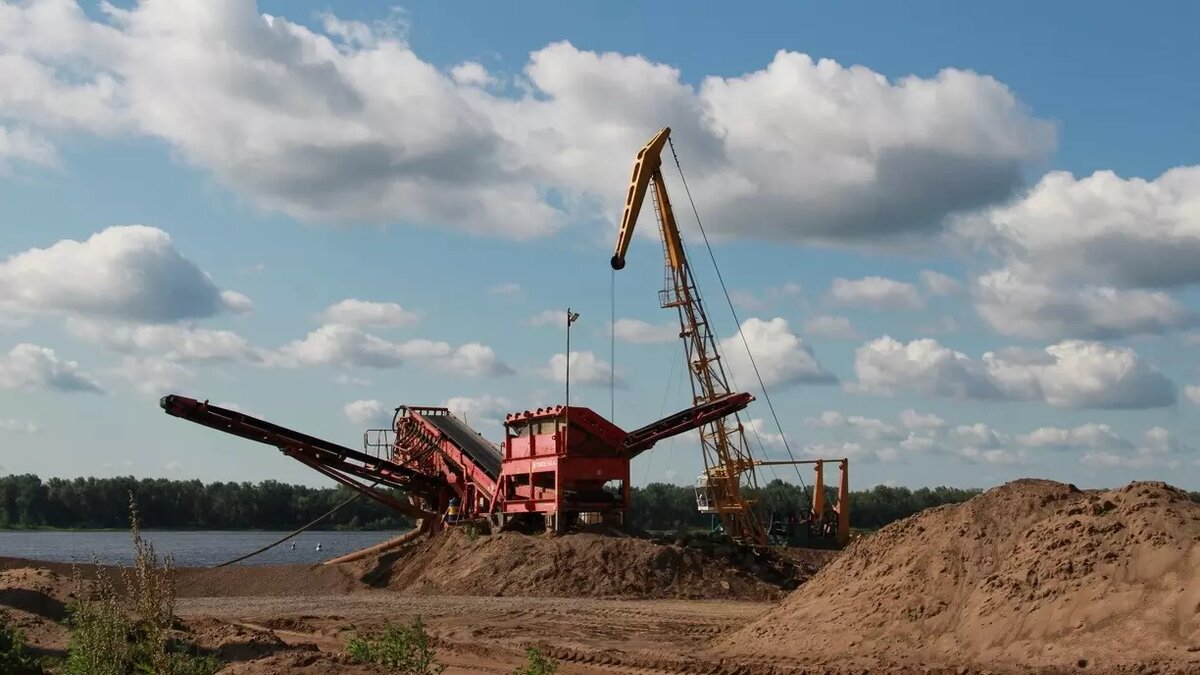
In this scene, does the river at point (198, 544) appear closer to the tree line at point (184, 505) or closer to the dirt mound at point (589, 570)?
the tree line at point (184, 505)

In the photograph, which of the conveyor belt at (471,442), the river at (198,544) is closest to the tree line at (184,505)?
the river at (198,544)

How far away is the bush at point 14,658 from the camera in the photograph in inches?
674

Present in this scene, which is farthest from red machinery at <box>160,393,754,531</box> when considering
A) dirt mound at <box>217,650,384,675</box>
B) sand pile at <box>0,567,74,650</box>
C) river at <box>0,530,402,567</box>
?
river at <box>0,530,402,567</box>

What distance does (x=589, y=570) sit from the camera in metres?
38.7

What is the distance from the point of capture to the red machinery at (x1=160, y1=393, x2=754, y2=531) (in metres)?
42.8

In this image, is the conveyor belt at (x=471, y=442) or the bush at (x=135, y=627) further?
the conveyor belt at (x=471, y=442)

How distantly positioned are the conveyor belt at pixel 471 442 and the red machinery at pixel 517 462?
7 centimetres

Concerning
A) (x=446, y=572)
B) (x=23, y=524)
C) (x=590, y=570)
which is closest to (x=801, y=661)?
(x=590, y=570)

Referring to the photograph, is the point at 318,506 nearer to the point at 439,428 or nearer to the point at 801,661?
the point at 439,428

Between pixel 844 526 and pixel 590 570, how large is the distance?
1480 centimetres

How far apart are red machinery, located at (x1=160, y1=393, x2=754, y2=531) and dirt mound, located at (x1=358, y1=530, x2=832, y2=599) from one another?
6.36ft

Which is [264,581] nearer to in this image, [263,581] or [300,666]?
[263,581]

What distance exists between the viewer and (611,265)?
4959 centimetres

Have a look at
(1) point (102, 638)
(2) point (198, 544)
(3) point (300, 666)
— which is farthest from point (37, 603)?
(2) point (198, 544)
